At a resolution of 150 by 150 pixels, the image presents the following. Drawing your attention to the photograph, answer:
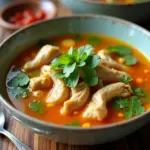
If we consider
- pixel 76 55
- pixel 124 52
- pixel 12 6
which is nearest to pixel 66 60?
pixel 76 55

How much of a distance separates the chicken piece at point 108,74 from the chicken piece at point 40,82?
0.21 m

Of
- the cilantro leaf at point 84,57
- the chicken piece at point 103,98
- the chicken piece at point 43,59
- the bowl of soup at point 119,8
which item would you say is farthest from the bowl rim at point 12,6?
the chicken piece at point 103,98

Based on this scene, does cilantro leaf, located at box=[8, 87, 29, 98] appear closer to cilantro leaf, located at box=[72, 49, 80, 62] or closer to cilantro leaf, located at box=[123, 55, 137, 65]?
cilantro leaf, located at box=[72, 49, 80, 62]

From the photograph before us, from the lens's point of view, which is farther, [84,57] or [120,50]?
[120,50]

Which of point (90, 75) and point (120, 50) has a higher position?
point (120, 50)

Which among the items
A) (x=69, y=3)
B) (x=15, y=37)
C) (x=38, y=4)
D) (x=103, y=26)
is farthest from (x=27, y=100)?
(x=38, y=4)

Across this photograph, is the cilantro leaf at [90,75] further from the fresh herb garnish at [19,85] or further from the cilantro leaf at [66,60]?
the fresh herb garnish at [19,85]

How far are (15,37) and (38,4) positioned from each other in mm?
597

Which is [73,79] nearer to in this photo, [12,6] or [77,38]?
[77,38]

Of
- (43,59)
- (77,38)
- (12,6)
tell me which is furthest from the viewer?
(12,6)

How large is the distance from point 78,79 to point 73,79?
0.02 metres

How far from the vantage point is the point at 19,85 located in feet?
4.71

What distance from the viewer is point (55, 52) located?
1.54 m

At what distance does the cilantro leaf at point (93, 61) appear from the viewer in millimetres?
1336
